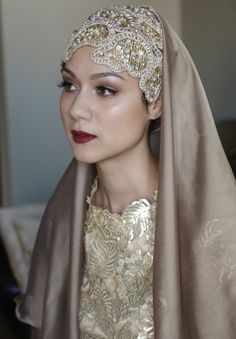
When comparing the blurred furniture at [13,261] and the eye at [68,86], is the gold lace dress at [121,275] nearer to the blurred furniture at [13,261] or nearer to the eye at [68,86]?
the eye at [68,86]

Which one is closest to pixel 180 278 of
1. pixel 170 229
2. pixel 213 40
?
pixel 170 229

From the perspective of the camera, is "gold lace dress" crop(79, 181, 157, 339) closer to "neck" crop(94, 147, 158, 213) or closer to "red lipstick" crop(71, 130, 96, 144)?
"neck" crop(94, 147, 158, 213)

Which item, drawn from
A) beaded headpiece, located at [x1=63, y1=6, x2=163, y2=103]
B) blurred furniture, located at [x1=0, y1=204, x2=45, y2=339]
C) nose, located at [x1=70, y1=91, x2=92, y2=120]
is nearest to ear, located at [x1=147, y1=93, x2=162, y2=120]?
beaded headpiece, located at [x1=63, y1=6, x2=163, y2=103]

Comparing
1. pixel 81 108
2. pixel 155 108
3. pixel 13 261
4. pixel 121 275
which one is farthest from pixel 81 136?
pixel 13 261

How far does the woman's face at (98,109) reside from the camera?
3.56 ft

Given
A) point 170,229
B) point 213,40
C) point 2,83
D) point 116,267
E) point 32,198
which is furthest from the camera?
point 32,198

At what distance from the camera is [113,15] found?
1.12m

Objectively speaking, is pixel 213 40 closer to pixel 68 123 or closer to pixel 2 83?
pixel 2 83

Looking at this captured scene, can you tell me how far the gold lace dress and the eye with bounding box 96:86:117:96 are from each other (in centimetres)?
23

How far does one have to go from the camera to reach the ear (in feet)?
3.77

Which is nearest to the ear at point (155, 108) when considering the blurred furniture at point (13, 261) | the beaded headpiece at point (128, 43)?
the beaded headpiece at point (128, 43)

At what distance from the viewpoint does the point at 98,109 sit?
1.09m

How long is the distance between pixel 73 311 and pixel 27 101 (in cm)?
181

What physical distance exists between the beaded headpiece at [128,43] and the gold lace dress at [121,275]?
0.80 ft
